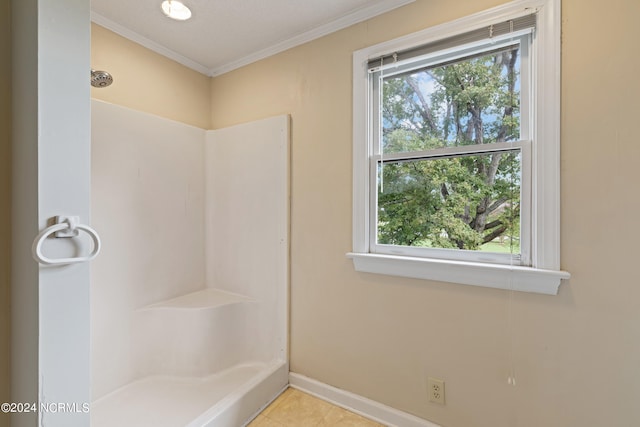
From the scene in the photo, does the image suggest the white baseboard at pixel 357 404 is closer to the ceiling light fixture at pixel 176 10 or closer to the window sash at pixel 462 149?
the window sash at pixel 462 149

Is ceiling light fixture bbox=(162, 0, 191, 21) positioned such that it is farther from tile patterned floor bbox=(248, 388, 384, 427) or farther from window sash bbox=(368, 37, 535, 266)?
tile patterned floor bbox=(248, 388, 384, 427)

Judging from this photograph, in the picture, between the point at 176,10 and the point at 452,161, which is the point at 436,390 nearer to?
the point at 452,161

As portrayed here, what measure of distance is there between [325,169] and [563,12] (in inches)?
47.3

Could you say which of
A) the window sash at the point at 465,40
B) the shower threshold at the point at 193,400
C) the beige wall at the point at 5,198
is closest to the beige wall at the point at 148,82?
the beige wall at the point at 5,198

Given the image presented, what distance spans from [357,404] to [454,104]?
1.65 metres

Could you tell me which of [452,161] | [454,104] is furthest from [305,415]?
[454,104]

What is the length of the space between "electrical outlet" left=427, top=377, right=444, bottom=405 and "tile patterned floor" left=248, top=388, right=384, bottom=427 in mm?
330

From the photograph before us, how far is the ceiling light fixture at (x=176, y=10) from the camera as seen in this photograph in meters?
1.47

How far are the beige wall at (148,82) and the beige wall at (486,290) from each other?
0.61m

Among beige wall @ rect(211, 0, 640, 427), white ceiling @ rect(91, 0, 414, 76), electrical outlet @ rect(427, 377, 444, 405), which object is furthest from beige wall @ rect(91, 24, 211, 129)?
electrical outlet @ rect(427, 377, 444, 405)

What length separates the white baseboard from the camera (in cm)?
141

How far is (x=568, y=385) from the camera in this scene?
1110 mm

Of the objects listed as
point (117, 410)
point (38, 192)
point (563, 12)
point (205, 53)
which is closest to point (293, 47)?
point (205, 53)

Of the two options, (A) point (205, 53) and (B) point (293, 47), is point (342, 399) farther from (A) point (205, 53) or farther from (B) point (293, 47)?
(A) point (205, 53)
